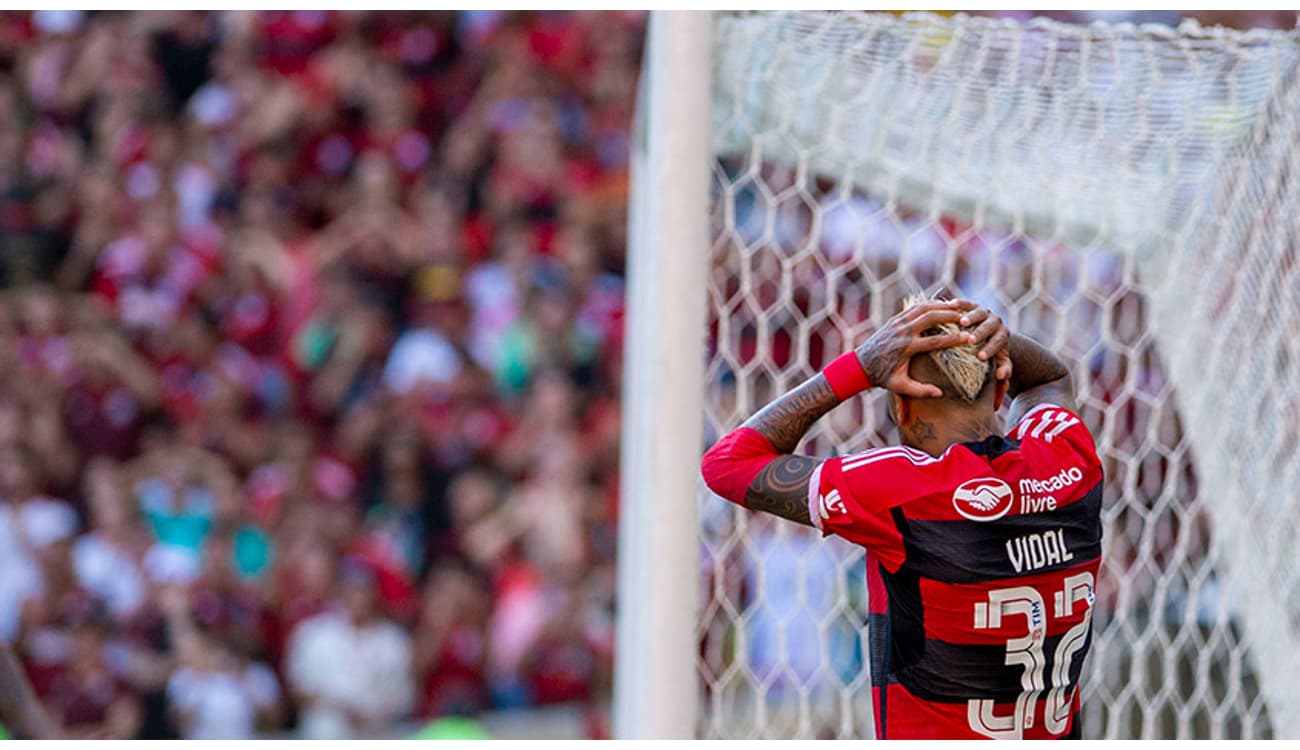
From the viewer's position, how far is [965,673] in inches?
58.2

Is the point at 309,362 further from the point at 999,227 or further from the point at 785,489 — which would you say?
the point at 785,489

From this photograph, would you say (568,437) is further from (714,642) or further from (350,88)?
(350,88)

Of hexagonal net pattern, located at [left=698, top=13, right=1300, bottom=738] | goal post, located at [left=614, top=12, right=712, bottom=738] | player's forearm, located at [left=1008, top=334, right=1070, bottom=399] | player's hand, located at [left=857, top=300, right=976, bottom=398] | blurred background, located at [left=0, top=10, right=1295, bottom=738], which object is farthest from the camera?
blurred background, located at [left=0, top=10, right=1295, bottom=738]

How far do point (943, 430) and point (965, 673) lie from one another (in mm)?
270

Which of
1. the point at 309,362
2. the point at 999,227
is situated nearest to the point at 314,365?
the point at 309,362

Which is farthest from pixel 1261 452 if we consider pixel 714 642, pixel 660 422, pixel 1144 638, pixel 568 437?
pixel 568 437

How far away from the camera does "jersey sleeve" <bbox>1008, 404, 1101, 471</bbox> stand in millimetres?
1505

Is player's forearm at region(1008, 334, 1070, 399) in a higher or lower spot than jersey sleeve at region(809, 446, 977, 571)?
higher

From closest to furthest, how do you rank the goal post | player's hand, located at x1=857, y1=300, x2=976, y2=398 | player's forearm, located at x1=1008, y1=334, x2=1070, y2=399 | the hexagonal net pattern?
player's hand, located at x1=857, y1=300, x2=976, y2=398, player's forearm, located at x1=1008, y1=334, x2=1070, y2=399, the goal post, the hexagonal net pattern

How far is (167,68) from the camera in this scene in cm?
510

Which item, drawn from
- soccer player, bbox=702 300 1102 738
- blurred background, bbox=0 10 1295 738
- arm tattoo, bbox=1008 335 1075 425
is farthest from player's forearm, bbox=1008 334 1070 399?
blurred background, bbox=0 10 1295 738

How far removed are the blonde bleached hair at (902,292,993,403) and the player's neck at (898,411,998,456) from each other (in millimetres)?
26

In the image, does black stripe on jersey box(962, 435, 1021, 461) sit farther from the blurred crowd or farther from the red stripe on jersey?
the blurred crowd

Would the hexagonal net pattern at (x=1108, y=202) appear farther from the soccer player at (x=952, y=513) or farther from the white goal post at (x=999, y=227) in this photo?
the soccer player at (x=952, y=513)
